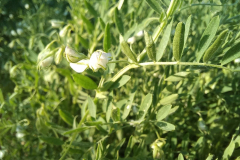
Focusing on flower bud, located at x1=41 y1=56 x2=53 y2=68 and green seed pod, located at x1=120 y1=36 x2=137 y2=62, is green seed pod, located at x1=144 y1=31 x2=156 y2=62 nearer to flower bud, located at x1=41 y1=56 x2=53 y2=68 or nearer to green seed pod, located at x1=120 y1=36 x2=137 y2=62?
green seed pod, located at x1=120 y1=36 x2=137 y2=62

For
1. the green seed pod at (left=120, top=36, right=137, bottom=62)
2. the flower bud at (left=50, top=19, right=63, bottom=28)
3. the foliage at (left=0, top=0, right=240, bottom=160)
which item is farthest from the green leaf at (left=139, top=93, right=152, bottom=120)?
the flower bud at (left=50, top=19, right=63, bottom=28)

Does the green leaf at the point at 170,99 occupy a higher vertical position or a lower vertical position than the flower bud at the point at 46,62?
lower

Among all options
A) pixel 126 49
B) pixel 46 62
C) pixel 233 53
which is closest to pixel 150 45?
pixel 126 49

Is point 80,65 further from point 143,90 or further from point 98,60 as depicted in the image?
point 143,90

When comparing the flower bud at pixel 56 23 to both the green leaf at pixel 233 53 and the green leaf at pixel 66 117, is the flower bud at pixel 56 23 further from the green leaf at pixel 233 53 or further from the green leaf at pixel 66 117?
the green leaf at pixel 233 53

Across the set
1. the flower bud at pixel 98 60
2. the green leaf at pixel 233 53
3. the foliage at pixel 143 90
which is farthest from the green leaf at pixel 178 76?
the flower bud at pixel 98 60

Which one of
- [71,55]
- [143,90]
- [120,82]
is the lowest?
[143,90]

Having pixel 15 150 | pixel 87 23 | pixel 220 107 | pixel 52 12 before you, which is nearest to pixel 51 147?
pixel 15 150

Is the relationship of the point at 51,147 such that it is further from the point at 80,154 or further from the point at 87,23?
the point at 87,23

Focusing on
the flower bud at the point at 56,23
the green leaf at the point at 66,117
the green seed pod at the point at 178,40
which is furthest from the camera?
the flower bud at the point at 56,23
